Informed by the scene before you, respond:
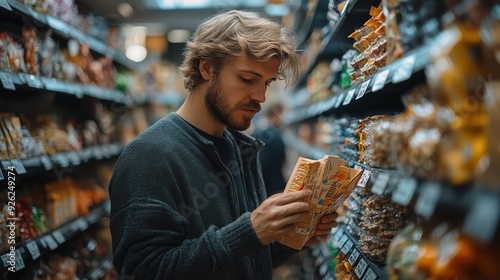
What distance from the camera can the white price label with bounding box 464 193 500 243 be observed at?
28.2 inches

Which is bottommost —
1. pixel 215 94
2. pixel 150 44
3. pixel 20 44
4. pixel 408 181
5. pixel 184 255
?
pixel 184 255

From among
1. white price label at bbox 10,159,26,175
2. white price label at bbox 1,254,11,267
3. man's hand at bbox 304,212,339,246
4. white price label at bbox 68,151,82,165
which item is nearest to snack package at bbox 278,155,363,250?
man's hand at bbox 304,212,339,246

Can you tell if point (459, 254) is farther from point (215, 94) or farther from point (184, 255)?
point (215, 94)

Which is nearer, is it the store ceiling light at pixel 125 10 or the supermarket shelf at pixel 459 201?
the supermarket shelf at pixel 459 201

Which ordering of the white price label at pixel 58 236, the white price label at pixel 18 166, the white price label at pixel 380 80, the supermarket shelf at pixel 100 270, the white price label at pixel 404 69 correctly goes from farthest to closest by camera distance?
the supermarket shelf at pixel 100 270 → the white price label at pixel 58 236 → the white price label at pixel 18 166 → the white price label at pixel 380 80 → the white price label at pixel 404 69

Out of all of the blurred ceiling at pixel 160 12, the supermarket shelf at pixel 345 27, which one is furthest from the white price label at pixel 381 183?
the blurred ceiling at pixel 160 12

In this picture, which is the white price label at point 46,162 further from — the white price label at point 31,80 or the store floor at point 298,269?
the store floor at point 298,269

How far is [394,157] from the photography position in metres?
Answer: 1.14

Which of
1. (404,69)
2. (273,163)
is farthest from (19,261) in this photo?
(273,163)

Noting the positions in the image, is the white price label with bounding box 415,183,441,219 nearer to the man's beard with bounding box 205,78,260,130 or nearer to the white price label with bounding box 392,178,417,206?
the white price label with bounding box 392,178,417,206

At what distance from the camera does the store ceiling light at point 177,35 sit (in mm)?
8455

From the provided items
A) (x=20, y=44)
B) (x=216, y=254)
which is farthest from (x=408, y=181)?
(x=20, y=44)

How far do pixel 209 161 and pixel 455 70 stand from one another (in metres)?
1.10

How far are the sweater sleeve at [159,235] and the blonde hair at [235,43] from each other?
475 mm
